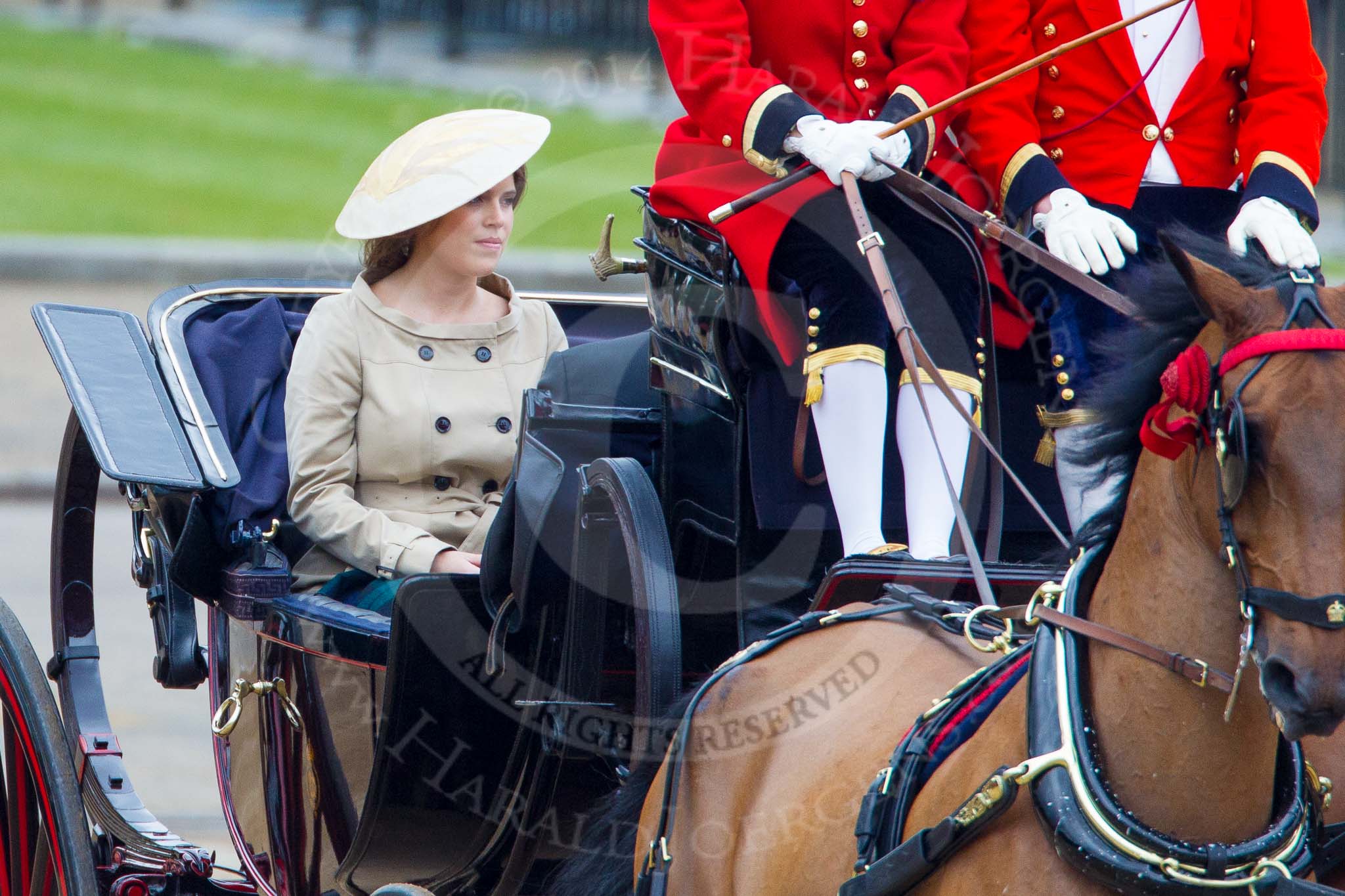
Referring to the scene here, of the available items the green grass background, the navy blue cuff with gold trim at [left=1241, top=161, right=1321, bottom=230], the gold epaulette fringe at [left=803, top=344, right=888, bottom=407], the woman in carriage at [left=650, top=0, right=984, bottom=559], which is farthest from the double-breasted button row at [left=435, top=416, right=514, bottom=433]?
the green grass background

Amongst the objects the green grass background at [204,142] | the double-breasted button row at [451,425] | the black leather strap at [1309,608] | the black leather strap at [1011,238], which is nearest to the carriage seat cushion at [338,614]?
the double-breasted button row at [451,425]

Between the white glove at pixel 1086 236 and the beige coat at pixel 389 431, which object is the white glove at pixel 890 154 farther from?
the beige coat at pixel 389 431

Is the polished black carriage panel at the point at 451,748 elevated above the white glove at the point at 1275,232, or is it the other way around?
the white glove at the point at 1275,232

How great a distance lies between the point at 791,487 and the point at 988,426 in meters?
0.28

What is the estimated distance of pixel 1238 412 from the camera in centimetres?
144

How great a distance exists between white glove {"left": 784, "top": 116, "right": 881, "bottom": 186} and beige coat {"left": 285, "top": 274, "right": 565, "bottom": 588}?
85 cm

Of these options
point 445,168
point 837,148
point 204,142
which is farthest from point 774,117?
point 204,142

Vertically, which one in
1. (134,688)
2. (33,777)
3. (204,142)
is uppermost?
(204,142)

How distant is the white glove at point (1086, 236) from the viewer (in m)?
2.19

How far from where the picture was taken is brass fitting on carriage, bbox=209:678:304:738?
8.89 feet

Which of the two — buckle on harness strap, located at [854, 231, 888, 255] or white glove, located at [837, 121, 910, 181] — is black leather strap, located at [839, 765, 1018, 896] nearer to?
buckle on harness strap, located at [854, 231, 888, 255]

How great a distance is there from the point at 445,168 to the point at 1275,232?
1.28m

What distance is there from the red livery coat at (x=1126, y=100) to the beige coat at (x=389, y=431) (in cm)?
89

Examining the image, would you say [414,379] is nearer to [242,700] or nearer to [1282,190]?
[242,700]
